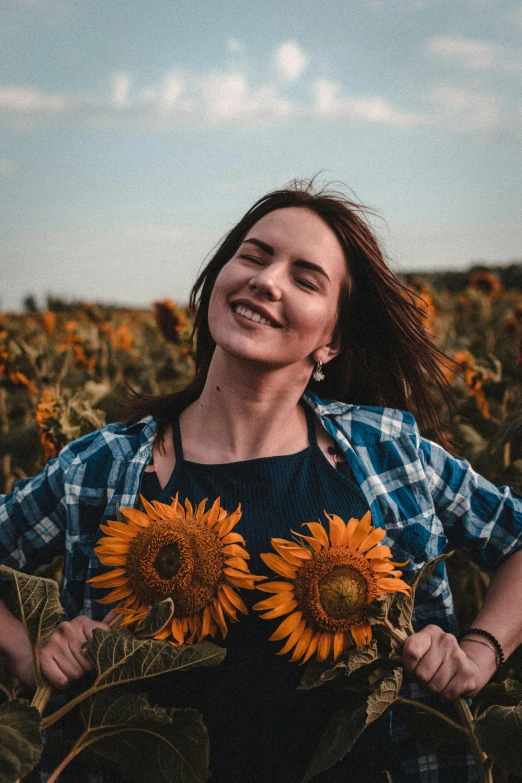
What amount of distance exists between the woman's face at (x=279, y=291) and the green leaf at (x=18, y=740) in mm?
893

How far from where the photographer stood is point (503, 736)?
117 cm

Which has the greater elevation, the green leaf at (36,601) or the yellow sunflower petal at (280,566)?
the yellow sunflower petal at (280,566)

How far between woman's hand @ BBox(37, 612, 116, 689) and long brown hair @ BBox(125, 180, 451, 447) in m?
0.80

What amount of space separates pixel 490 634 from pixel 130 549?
0.82 m

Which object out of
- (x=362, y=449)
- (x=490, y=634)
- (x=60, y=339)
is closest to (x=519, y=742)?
(x=490, y=634)

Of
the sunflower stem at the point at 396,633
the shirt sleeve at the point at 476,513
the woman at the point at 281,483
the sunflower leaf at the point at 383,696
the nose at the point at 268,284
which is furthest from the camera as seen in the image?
the shirt sleeve at the point at 476,513

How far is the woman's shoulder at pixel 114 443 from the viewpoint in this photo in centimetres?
185

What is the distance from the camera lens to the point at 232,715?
1.64 metres

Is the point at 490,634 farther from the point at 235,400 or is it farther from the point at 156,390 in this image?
the point at 156,390

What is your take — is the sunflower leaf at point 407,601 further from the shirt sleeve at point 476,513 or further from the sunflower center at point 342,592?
the shirt sleeve at point 476,513

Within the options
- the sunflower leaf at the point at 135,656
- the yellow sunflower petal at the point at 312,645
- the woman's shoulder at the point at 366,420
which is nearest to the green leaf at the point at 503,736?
the yellow sunflower petal at the point at 312,645

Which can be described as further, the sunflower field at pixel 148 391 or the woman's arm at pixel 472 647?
the sunflower field at pixel 148 391

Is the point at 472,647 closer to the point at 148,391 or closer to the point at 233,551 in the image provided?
the point at 233,551

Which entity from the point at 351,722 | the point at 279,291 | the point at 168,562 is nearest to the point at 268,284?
the point at 279,291
